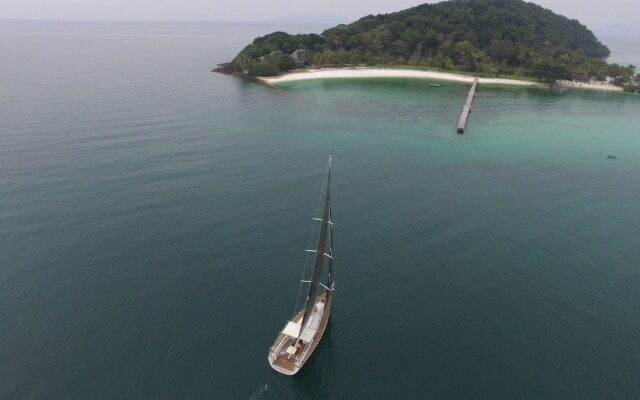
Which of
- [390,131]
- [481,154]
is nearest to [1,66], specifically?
[390,131]

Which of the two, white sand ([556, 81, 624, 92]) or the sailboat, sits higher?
white sand ([556, 81, 624, 92])

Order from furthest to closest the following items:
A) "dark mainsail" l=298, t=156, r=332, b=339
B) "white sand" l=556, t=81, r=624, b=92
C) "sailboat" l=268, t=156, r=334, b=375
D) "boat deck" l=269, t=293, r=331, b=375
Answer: "white sand" l=556, t=81, r=624, b=92, "dark mainsail" l=298, t=156, r=332, b=339, "sailboat" l=268, t=156, r=334, b=375, "boat deck" l=269, t=293, r=331, b=375

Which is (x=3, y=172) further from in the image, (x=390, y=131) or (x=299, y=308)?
(x=390, y=131)

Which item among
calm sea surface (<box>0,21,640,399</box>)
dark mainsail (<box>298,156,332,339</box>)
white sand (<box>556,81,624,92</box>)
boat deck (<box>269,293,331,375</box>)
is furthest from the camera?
white sand (<box>556,81,624,92</box>)

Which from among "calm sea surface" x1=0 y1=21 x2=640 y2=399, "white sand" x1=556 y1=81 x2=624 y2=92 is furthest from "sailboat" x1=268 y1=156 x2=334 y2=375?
"white sand" x1=556 y1=81 x2=624 y2=92

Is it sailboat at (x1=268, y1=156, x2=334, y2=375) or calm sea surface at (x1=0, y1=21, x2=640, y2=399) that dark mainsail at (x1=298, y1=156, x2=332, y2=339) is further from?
calm sea surface at (x1=0, y1=21, x2=640, y2=399)

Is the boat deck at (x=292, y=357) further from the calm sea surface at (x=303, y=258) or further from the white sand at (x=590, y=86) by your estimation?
the white sand at (x=590, y=86)

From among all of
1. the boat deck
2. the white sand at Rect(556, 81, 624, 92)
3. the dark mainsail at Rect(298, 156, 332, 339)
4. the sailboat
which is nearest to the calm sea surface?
the boat deck

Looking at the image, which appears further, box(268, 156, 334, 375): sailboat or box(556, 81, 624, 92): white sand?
box(556, 81, 624, 92): white sand

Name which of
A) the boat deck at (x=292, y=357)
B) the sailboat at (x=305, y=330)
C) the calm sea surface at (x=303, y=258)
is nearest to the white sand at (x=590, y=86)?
the calm sea surface at (x=303, y=258)

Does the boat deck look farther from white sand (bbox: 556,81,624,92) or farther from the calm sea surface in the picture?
white sand (bbox: 556,81,624,92)

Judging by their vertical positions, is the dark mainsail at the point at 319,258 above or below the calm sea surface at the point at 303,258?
above
